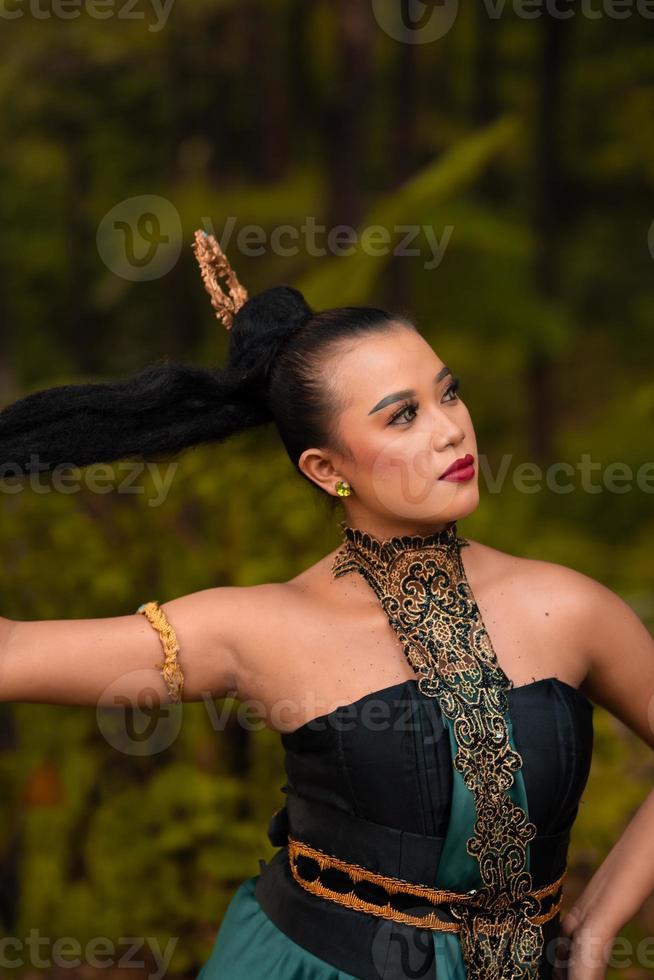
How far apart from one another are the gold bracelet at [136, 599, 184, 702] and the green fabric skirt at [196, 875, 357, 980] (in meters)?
0.44

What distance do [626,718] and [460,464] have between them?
Result: 0.58 metres

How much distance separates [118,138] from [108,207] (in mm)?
517

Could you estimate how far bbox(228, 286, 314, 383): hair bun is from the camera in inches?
78.8

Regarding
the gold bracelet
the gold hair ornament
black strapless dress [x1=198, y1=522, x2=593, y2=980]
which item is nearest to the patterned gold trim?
black strapless dress [x1=198, y1=522, x2=593, y2=980]

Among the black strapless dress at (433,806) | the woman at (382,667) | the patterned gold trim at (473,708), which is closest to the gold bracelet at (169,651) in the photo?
the woman at (382,667)

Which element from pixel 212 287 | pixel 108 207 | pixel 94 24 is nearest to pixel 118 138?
pixel 108 207

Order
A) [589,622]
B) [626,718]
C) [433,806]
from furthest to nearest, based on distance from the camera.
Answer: [626,718] → [589,622] → [433,806]

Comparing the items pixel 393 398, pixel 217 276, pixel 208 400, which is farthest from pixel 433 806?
pixel 217 276

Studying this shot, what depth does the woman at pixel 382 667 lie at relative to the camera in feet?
6.02

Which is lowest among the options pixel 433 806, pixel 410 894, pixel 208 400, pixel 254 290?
pixel 254 290

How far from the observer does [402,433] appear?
1887mm

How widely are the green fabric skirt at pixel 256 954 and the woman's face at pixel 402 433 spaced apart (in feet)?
2.36

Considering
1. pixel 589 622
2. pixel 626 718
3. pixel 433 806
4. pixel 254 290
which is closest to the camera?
pixel 433 806

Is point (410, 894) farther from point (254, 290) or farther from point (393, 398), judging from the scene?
point (254, 290)
